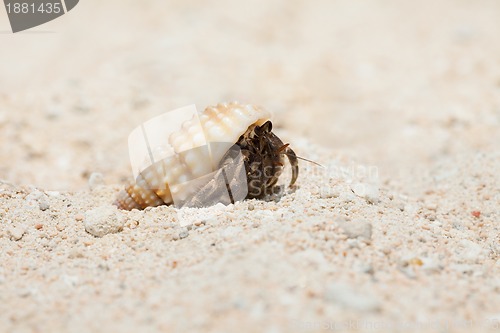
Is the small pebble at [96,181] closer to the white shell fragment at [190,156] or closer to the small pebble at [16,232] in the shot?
the white shell fragment at [190,156]

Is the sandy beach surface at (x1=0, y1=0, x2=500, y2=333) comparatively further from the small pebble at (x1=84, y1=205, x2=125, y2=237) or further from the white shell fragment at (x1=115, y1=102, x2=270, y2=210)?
the white shell fragment at (x1=115, y1=102, x2=270, y2=210)

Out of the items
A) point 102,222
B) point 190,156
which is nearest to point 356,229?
point 190,156

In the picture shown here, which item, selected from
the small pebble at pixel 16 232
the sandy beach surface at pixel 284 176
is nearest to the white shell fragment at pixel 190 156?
the sandy beach surface at pixel 284 176

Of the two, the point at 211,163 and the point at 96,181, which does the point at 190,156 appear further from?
the point at 96,181

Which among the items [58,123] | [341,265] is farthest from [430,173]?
[58,123]

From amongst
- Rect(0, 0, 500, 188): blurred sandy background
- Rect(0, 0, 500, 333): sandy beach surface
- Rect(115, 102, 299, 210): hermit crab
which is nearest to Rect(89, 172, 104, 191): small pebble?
Rect(0, 0, 500, 333): sandy beach surface

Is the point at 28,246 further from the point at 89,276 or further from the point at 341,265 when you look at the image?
the point at 341,265
